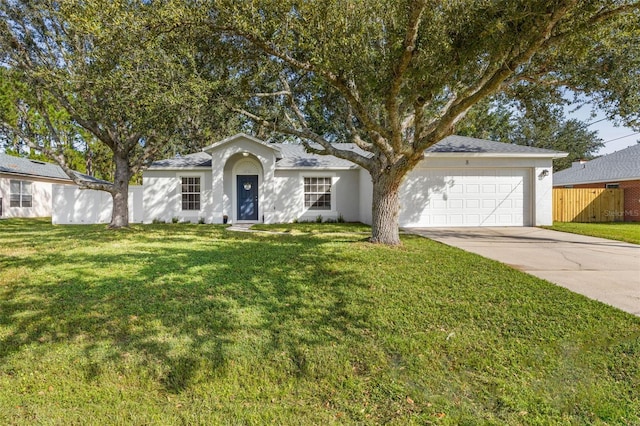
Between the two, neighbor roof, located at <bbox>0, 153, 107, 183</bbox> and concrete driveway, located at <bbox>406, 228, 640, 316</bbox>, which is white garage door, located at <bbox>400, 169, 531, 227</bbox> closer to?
concrete driveway, located at <bbox>406, 228, 640, 316</bbox>

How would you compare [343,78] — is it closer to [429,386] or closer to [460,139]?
[429,386]

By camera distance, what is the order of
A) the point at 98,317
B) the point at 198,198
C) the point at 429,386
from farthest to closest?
the point at 198,198, the point at 98,317, the point at 429,386

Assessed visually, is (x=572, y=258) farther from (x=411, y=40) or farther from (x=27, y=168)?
(x=27, y=168)

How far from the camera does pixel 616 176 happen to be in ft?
58.5

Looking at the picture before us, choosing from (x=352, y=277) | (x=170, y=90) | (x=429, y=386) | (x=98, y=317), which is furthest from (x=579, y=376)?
(x=170, y=90)

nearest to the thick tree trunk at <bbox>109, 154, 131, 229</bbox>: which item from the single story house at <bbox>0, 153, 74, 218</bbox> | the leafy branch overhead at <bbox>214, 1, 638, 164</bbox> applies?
the leafy branch overhead at <bbox>214, 1, 638, 164</bbox>

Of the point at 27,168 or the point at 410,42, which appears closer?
the point at 410,42

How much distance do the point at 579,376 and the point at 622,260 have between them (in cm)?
533

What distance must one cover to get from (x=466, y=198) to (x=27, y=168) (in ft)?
86.2

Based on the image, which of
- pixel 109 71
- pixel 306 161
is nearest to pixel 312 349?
pixel 109 71

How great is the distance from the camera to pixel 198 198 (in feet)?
51.8

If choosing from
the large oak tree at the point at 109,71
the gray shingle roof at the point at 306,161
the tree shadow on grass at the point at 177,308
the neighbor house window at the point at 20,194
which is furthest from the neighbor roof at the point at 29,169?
the tree shadow on grass at the point at 177,308

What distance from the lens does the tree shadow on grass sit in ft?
11.4

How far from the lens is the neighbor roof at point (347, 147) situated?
12.6 m
